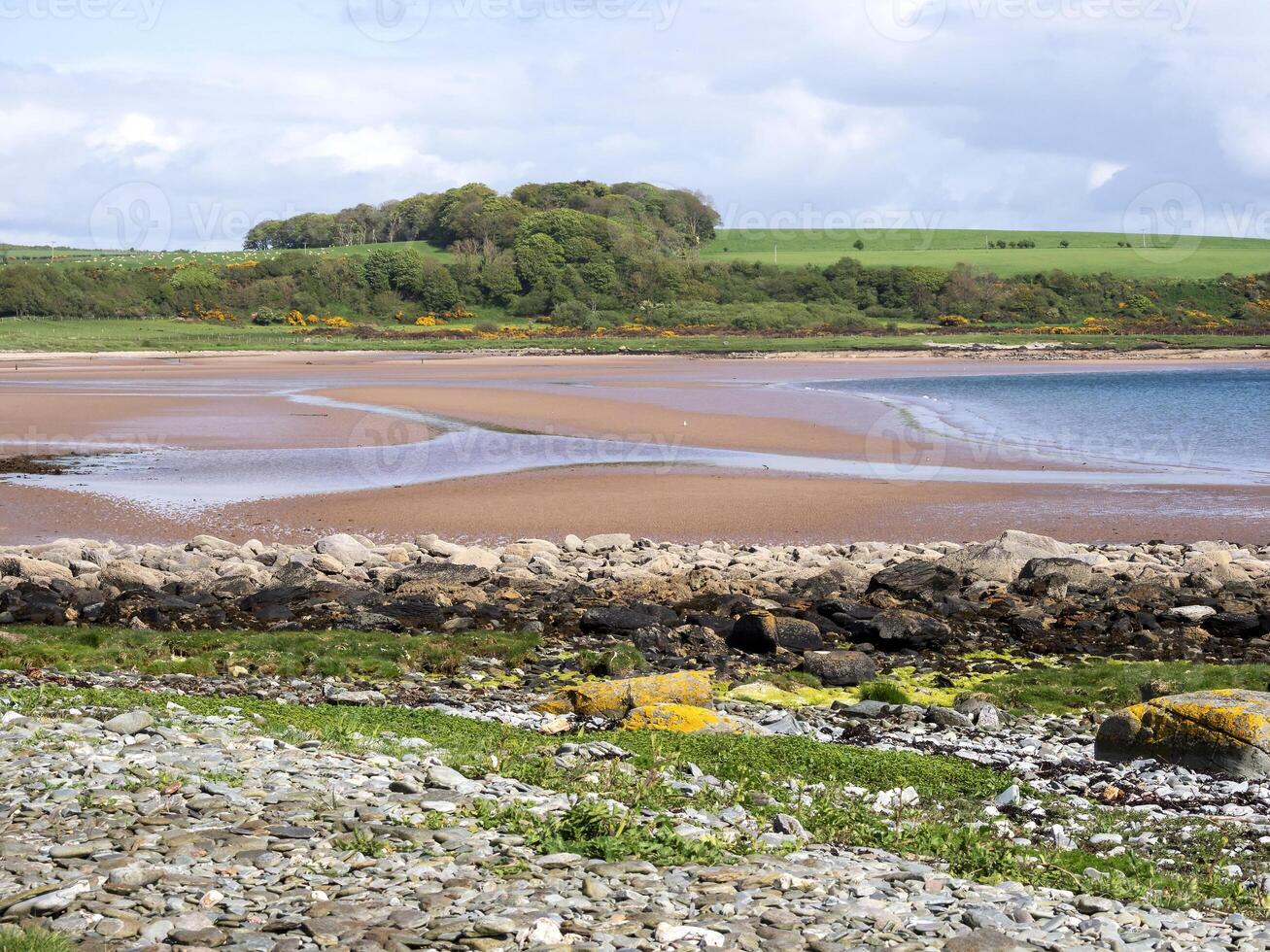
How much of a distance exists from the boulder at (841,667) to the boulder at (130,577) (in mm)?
8766

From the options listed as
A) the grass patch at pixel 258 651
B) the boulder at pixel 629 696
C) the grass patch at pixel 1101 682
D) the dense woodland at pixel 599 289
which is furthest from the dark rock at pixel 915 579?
the dense woodland at pixel 599 289

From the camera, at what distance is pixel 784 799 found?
8047mm

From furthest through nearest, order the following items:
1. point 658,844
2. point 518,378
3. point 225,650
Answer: point 518,378 < point 225,650 < point 658,844

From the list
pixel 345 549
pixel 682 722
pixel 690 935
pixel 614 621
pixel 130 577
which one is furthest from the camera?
pixel 345 549

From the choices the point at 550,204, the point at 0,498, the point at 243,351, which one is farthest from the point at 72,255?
the point at 0,498

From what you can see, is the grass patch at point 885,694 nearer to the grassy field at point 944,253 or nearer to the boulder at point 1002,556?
the boulder at point 1002,556

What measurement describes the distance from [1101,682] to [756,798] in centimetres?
Result: 605

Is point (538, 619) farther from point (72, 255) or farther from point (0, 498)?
point (72, 255)

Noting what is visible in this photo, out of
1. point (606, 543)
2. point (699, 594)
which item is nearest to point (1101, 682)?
point (699, 594)

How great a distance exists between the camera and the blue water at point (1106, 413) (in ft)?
113

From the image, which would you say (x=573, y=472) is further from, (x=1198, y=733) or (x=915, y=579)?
(x=1198, y=733)

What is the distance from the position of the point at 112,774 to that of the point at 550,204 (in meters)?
131

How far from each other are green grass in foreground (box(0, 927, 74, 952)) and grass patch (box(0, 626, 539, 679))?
7.36 meters

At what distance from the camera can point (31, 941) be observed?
200 inches
